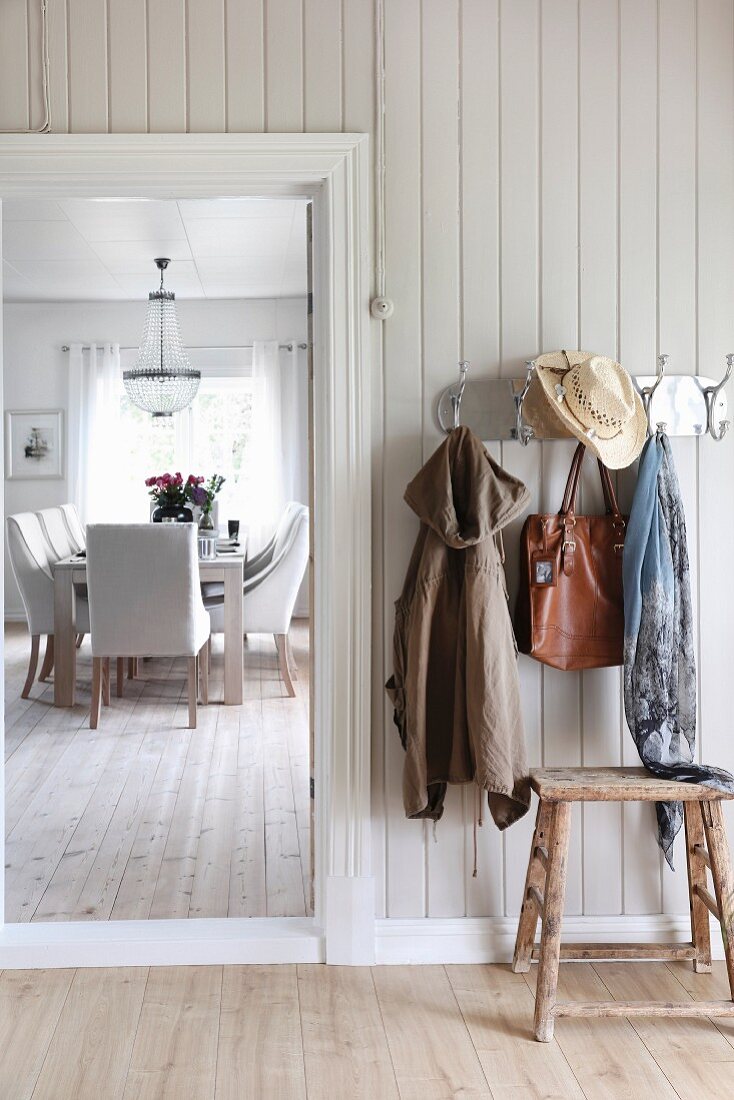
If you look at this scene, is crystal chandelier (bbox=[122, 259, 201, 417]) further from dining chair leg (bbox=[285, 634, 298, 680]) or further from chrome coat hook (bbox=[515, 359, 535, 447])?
chrome coat hook (bbox=[515, 359, 535, 447])

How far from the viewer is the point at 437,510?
2281 millimetres

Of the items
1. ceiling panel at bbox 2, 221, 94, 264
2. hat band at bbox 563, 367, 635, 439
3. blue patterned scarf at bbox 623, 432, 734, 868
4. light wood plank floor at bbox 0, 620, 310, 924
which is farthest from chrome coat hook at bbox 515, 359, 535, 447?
ceiling panel at bbox 2, 221, 94, 264

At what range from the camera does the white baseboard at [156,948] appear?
8.18ft

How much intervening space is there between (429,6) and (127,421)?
5999 millimetres

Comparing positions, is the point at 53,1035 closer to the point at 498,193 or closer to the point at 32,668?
the point at 498,193

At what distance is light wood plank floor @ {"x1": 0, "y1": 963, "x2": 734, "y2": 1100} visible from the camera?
2.00 metres

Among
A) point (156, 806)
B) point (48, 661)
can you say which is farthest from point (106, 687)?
point (156, 806)

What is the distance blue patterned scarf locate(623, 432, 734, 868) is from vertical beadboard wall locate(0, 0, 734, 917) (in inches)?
5.1

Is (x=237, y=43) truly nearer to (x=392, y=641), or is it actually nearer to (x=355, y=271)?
(x=355, y=271)

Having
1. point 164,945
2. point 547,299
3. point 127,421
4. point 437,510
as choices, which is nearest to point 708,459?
point 547,299

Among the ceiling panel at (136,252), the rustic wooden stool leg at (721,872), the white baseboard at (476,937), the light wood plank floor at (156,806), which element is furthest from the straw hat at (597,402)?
the ceiling panel at (136,252)

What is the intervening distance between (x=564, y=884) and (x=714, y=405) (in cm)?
121

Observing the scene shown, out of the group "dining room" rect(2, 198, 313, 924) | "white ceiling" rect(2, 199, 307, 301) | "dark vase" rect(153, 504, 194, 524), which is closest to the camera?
"dining room" rect(2, 198, 313, 924)

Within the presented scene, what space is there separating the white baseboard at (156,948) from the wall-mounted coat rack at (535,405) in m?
1.34
